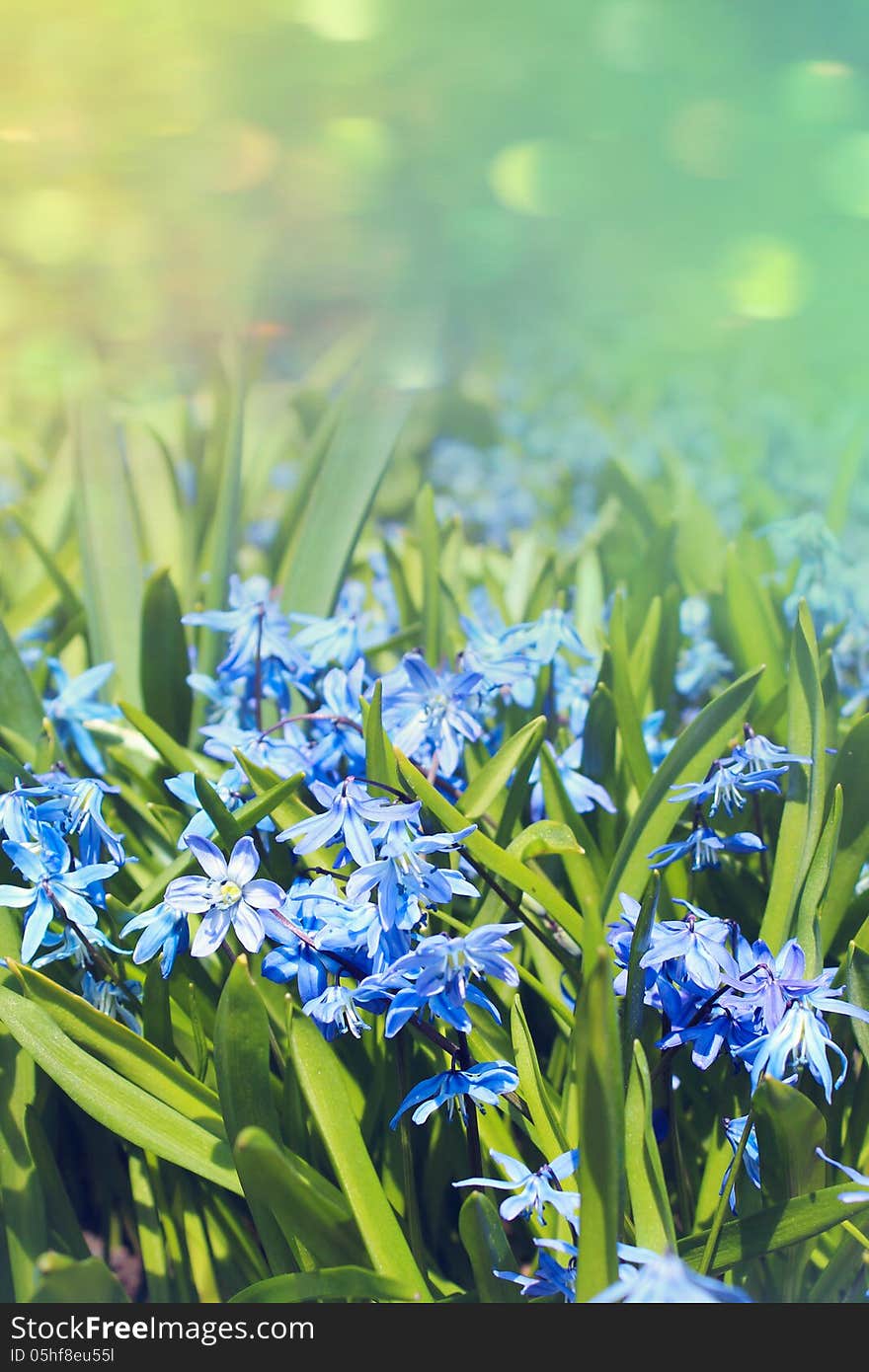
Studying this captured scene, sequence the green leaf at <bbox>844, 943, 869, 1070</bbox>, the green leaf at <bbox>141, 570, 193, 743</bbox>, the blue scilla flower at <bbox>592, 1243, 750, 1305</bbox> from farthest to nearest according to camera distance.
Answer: the green leaf at <bbox>141, 570, 193, 743</bbox>
the green leaf at <bbox>844, 943, 869, 1070</bbox>
the blue scilla flower at <bbox>592, 1243, 750, 1305</bbox>

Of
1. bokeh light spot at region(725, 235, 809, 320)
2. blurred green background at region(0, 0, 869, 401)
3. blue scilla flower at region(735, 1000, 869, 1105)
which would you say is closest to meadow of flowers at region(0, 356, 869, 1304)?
blue scilla flower at region(735, 1000, 869, 1105)

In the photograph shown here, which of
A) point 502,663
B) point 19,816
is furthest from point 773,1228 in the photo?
point 19,816

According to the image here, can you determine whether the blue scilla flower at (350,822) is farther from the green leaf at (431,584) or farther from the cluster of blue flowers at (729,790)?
the green leaf at (431,584)

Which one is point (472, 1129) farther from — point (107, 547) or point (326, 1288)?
point (107, 547)

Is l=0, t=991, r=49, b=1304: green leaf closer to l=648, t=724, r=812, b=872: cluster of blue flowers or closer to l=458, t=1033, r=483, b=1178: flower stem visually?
A: l=458, t=1033, r=483, b=1178: flower stem

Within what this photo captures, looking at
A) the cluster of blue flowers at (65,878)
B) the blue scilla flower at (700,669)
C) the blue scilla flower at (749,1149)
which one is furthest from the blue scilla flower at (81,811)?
the blue scilla flower at (700,669)

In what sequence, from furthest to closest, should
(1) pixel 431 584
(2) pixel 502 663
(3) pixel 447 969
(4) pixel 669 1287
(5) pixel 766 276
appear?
(5) pixel 766 276 → (1) pixel 431 584 → (2) pixel 502 663 → (3) pixel 447 969 → (4) pixel 669 1287

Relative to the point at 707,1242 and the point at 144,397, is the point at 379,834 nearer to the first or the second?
the point at 707,1242
